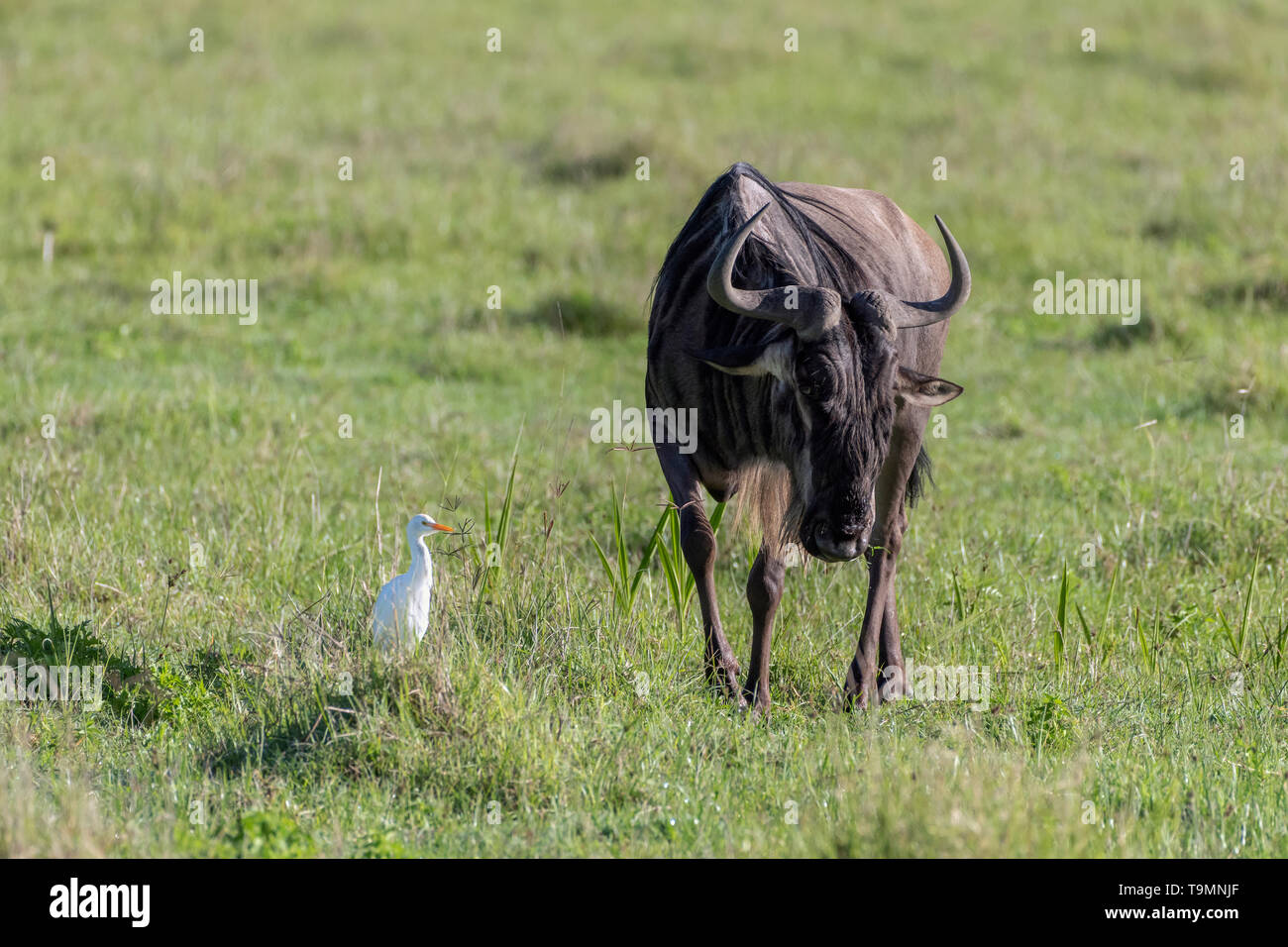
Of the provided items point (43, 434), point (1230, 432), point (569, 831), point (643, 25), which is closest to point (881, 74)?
point (643, 25)

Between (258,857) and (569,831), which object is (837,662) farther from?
(258,857)

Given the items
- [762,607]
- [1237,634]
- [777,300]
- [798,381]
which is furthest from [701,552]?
[1237,634]

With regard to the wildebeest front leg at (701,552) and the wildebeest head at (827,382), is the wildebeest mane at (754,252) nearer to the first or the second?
the wildebeest head at (827,382)

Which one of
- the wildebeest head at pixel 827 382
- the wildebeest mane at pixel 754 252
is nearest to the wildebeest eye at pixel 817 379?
the wildebeest head at pixel 827 382

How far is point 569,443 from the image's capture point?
9.03m

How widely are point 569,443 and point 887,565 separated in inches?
139

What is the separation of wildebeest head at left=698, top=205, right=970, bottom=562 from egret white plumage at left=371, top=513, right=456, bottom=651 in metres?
1.22

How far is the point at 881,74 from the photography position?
57.7 feet
